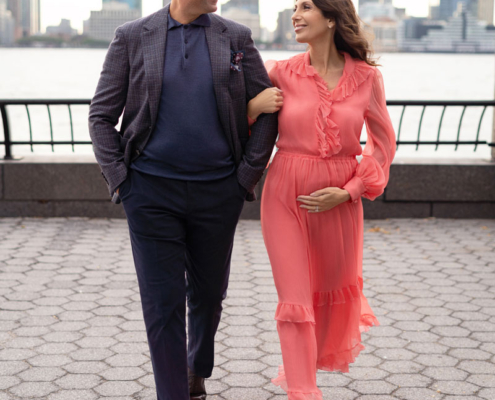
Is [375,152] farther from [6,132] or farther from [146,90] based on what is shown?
[6,132]

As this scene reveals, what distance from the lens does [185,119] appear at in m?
2.96

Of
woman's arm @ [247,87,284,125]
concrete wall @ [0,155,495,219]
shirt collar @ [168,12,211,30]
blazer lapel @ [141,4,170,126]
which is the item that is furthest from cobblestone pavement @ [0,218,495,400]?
shirt collar @ [168,12,211,30]

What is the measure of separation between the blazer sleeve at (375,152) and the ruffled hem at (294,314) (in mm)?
528

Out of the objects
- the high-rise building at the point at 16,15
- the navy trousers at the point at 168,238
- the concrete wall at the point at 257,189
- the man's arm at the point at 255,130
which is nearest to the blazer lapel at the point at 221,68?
the man's arm at the point at 255,130

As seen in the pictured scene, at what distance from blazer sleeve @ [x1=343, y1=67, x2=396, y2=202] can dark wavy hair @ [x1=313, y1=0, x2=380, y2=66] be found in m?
0.11

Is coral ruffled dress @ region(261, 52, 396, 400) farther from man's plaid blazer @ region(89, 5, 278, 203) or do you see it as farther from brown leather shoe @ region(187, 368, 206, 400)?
brown leather shoe @ region(187, 368, 206, 400)

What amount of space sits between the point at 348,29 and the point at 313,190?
0.70 meters

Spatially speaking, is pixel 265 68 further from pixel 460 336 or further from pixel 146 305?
pixel 460 336

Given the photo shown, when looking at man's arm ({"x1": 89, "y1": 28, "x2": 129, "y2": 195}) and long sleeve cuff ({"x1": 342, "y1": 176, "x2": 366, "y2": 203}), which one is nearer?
man's arm ({"x1": 89, "y1": 28, "x2": 129, "y2": 195})

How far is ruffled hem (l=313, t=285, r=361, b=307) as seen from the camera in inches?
133

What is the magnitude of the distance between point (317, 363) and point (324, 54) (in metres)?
1.42

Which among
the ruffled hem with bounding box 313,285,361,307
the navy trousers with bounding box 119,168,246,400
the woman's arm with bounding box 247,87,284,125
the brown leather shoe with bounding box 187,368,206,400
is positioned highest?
the woman's arm with bounding box 247,87,284,125

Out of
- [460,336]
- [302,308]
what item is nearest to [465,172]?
[460,336]

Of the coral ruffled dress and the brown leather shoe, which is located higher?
the coral ruffled dress
